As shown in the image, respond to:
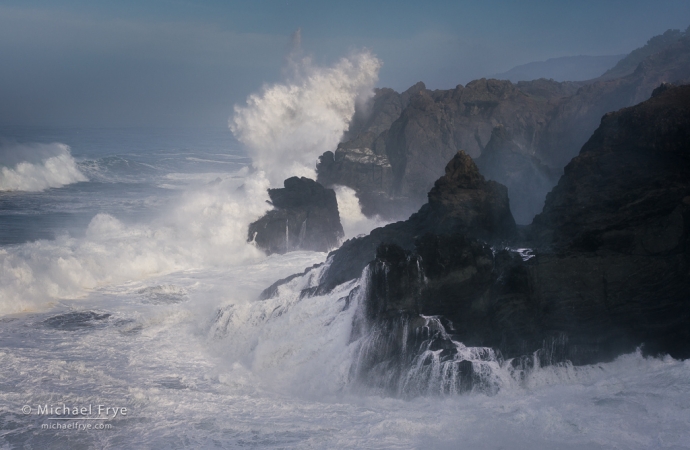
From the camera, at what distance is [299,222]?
1022 inches

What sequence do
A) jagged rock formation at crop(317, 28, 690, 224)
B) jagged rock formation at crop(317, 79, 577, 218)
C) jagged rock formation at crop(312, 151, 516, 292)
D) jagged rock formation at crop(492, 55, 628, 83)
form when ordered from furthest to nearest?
jagged rock formation at crop(492, 55, 628, 83) → jagged rock formation at crop(317, 79, 577, 218) → jagged rock formation at crop(317, 28, 690, 224) → jagged rock formation at crop(312, 151, 516, 292)

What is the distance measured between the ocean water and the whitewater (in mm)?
41

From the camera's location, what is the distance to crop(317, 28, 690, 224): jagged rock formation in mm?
33312

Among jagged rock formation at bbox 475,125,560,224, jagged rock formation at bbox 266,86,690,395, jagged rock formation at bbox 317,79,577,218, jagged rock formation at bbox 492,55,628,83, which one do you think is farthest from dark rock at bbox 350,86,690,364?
jagged rock formation at bbox 492,55,628,83

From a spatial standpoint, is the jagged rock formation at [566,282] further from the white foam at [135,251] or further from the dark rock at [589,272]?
the white foam at [135,251]

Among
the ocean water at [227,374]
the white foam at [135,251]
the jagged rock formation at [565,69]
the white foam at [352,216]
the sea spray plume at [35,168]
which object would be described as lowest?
the ocean water at [227,374]

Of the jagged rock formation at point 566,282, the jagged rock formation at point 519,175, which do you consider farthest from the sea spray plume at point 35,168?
the jagged rock formation at point 566,282

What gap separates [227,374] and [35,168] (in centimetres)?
3911

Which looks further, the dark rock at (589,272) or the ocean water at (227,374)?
the dark rock at (589,272)

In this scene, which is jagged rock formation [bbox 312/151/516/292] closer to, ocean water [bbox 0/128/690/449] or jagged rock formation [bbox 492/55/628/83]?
ocean water [bbox 0/128/690/449]

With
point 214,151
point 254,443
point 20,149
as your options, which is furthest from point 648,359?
point 214,151

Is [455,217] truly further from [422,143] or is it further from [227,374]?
[422,143]

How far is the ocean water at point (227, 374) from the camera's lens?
10.0 meters

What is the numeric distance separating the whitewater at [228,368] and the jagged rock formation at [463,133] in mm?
7849
